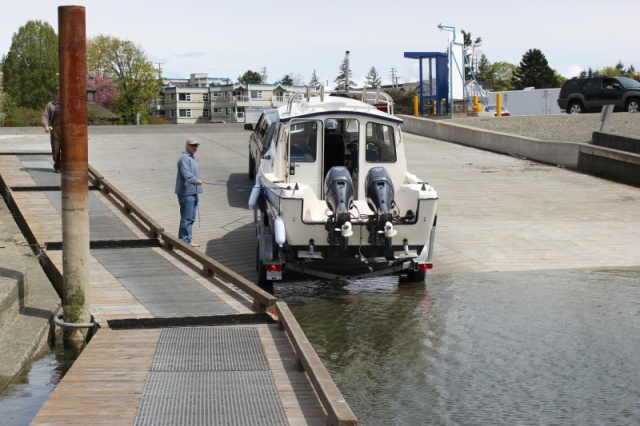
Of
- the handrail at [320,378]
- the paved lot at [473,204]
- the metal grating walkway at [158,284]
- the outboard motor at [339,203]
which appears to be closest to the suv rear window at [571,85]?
the paved lot at [473,204]

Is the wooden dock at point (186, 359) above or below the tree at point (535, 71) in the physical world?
Result: below

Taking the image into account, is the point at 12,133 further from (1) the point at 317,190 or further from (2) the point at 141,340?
(2) the point at 141,340

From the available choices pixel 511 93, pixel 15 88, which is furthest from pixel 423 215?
pixel 15 88

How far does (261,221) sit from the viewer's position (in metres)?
13.5

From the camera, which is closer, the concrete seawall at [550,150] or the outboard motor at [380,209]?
the outboard motor at [380,209]

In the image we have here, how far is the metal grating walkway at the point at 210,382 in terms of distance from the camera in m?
→ 6.87

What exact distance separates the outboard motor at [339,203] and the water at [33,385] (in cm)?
385

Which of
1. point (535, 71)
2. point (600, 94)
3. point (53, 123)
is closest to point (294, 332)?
point (53, 123)

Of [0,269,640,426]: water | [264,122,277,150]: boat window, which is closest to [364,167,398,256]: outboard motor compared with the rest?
[0,269,640,426]: water

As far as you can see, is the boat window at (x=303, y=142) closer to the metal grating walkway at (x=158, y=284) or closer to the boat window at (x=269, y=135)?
the metal grating walkway at (x=158, y=284)

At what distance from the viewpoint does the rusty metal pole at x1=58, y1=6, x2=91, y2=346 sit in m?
9.77

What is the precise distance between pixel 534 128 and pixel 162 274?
75.1 feet

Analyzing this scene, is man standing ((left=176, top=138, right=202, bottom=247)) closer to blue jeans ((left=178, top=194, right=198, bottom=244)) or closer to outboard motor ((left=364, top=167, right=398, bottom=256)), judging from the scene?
blue jeans ((left=178, top=194, right=198, bottom=244))

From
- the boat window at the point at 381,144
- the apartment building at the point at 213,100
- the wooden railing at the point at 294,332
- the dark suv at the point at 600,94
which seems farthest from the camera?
the apartment building at the point at 213,100
